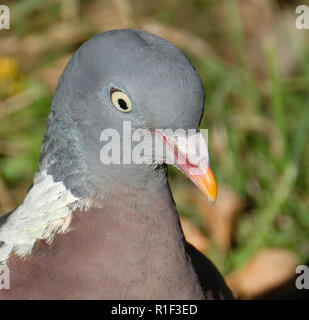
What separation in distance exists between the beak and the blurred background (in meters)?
1.56

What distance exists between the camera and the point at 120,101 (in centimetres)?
229

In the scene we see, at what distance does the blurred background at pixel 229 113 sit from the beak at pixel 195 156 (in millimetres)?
1556

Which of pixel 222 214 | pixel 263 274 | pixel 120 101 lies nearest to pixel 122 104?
pixel 120 101

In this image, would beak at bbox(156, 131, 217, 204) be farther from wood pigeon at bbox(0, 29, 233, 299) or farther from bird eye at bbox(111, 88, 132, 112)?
bird eye at bbox(111, 88, 132, 112)

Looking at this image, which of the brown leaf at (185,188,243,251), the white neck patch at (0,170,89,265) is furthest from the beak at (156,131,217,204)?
the brown leaf at (185,188,243,251)

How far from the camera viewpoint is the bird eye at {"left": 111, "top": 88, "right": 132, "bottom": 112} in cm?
226

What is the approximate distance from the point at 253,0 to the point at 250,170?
1963 millimetres

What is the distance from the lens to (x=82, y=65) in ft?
7.78

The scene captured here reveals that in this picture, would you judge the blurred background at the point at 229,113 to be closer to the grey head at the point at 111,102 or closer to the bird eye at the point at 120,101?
the grey head at the point at 111,102

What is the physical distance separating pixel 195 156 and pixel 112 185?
1.09 feet

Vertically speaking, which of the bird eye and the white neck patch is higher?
the bird eye

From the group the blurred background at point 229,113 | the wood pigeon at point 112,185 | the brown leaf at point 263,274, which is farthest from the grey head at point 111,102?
the blurred background at point 229,113

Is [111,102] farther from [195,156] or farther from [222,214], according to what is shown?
[222,214]
